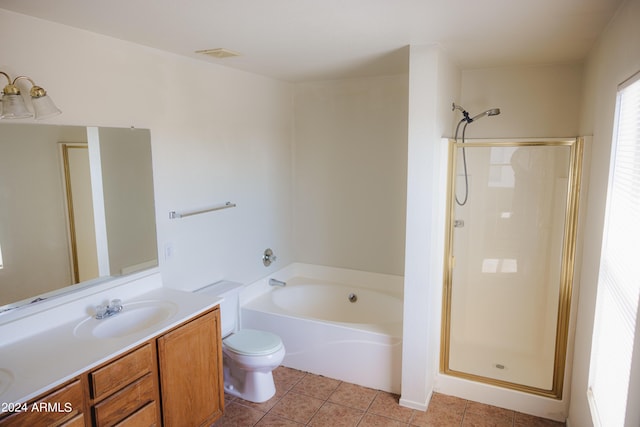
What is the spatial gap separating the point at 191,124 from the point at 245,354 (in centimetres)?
165

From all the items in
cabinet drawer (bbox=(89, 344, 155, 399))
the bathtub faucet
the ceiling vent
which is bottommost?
the bathtub faucet

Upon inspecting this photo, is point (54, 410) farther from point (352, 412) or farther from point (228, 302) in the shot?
point (352, 412)

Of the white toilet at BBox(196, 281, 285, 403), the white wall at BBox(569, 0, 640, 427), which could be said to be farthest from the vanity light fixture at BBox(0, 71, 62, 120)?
the white wall at BBox(569, 0, 640, 427)

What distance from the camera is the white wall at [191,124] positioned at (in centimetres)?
220

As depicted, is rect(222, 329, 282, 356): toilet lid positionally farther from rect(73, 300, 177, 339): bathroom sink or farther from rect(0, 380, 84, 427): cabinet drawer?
rect(0, 380, 84, 427): cabinet drawer

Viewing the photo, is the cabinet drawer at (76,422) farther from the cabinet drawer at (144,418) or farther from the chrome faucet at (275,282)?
the chrome faucet at (275,282)

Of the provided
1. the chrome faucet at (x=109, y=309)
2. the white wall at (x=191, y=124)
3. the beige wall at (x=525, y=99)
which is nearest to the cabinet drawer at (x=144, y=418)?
the chrome faucet at (x=109, y=309)

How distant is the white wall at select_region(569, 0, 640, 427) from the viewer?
1.83m

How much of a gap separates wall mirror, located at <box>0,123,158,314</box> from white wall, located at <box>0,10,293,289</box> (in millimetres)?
103

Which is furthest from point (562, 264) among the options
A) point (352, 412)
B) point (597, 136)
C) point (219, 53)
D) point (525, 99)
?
point (219, 53)

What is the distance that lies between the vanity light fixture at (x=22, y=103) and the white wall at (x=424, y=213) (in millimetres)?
1984

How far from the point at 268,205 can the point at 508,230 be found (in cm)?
207

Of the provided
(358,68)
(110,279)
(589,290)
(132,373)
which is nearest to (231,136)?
(358,68)

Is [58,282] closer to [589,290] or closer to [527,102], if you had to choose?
[589,290]
